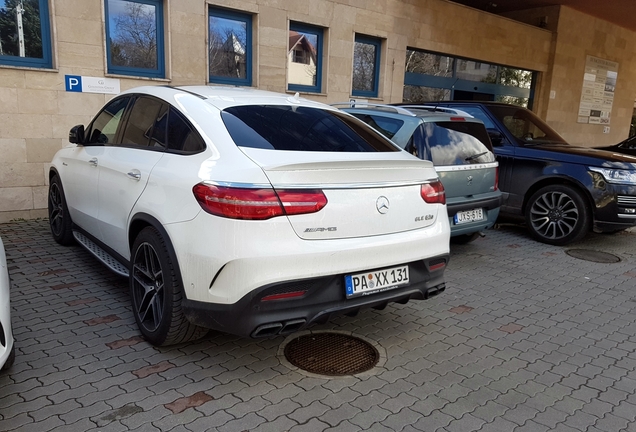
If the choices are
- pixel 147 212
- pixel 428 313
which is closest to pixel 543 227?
pixel 428 313

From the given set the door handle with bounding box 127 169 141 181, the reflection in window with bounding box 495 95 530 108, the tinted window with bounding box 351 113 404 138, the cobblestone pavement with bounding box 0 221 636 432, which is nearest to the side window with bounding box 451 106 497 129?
the tinted window with bounding box 351 113 404 138

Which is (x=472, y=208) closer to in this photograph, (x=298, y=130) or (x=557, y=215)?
(x=557, y=215)

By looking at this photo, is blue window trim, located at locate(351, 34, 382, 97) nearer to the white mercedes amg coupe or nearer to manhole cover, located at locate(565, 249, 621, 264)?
manhole cover, located at locate(565, 249, 621, 264)

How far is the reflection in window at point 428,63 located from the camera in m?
12.4

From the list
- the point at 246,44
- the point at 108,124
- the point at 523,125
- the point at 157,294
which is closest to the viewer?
the point at 157,294

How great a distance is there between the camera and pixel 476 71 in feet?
46.9

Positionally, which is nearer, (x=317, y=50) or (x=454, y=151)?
(x=454, y=151)

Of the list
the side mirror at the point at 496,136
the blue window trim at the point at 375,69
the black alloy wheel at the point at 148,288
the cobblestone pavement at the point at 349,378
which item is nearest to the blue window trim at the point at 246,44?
the blue window trim at the point at 375,69

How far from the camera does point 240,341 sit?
3.57m

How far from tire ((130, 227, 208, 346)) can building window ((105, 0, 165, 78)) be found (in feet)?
17.6

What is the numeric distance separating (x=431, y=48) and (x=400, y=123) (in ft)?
26.2

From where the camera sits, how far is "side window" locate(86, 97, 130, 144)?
14.3 ft

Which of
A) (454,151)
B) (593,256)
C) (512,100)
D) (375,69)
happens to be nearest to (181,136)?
(454,151)

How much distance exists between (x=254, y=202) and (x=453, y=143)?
3.42 m
